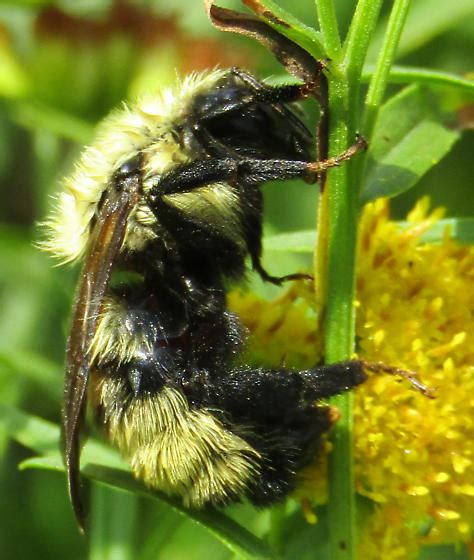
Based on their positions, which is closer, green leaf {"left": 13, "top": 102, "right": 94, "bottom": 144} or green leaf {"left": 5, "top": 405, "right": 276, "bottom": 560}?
green leaf {"left": 5, "top": 405, "right": 276, "bottom": 560}

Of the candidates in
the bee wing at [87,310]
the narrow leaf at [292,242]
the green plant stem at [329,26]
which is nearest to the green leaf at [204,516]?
the bee wing at [87,310]

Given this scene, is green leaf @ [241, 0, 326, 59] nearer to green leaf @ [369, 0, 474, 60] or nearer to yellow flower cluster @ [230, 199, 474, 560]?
yellow flower cluster @ [230, 199, 474, 560]

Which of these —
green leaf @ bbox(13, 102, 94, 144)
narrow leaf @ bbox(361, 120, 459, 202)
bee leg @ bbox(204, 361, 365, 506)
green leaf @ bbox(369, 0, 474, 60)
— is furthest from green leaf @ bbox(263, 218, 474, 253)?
green leaf @ bbox(369, 0, 474, 60)

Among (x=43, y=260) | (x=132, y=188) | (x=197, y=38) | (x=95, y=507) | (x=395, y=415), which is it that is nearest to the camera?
(x=132, y=188)

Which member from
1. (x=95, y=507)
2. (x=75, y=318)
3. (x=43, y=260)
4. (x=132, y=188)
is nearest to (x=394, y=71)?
(x=132, y=188)

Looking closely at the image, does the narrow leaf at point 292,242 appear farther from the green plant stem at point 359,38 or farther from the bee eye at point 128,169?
the green plant stem at point 359,38

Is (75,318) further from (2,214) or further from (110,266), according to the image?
(2,214)

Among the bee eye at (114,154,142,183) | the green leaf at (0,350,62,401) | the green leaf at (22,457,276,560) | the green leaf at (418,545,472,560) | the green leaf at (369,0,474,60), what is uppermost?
the green leaf at (369,0,474,60)
